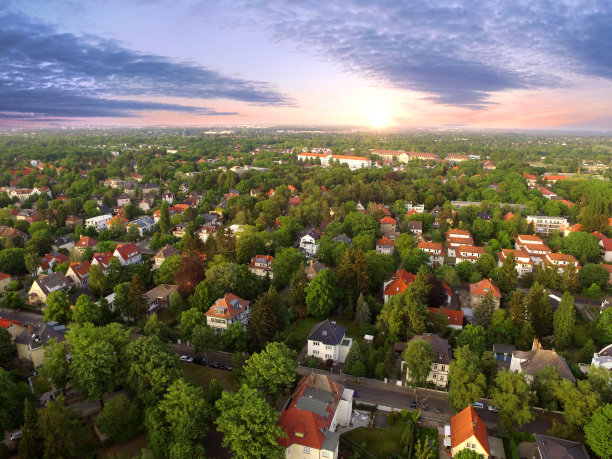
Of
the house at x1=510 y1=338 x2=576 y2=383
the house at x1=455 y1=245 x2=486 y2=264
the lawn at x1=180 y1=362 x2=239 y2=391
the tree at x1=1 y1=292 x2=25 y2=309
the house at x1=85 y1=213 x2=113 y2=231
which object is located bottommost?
the lawn at x1=180 y1=362 x2=239 y2=391

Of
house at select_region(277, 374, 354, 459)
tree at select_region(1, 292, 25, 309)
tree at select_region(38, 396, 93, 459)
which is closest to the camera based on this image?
tree at select_region(38, 396, 93, 459)

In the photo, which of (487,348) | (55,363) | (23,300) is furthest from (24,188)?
(487,348)

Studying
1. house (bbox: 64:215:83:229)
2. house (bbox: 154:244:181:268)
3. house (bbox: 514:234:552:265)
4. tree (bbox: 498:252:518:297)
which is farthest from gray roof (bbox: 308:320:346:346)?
house (bbox: 64:215:83:229)

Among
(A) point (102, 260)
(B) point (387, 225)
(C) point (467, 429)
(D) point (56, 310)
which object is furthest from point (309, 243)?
(C) point (467, 429)

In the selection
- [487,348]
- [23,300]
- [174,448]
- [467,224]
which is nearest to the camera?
[174,448]

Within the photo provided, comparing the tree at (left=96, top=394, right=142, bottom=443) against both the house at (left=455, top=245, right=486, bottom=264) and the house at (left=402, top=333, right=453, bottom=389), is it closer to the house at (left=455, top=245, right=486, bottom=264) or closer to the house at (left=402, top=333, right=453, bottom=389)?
the house at (left=402, top=333, right=453, bottom=389)

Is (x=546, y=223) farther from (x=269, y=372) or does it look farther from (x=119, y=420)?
(x=119, y=420)

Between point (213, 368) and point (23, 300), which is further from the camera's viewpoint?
point (23, 300)

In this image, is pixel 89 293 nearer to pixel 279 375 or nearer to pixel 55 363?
pixel 55 363
